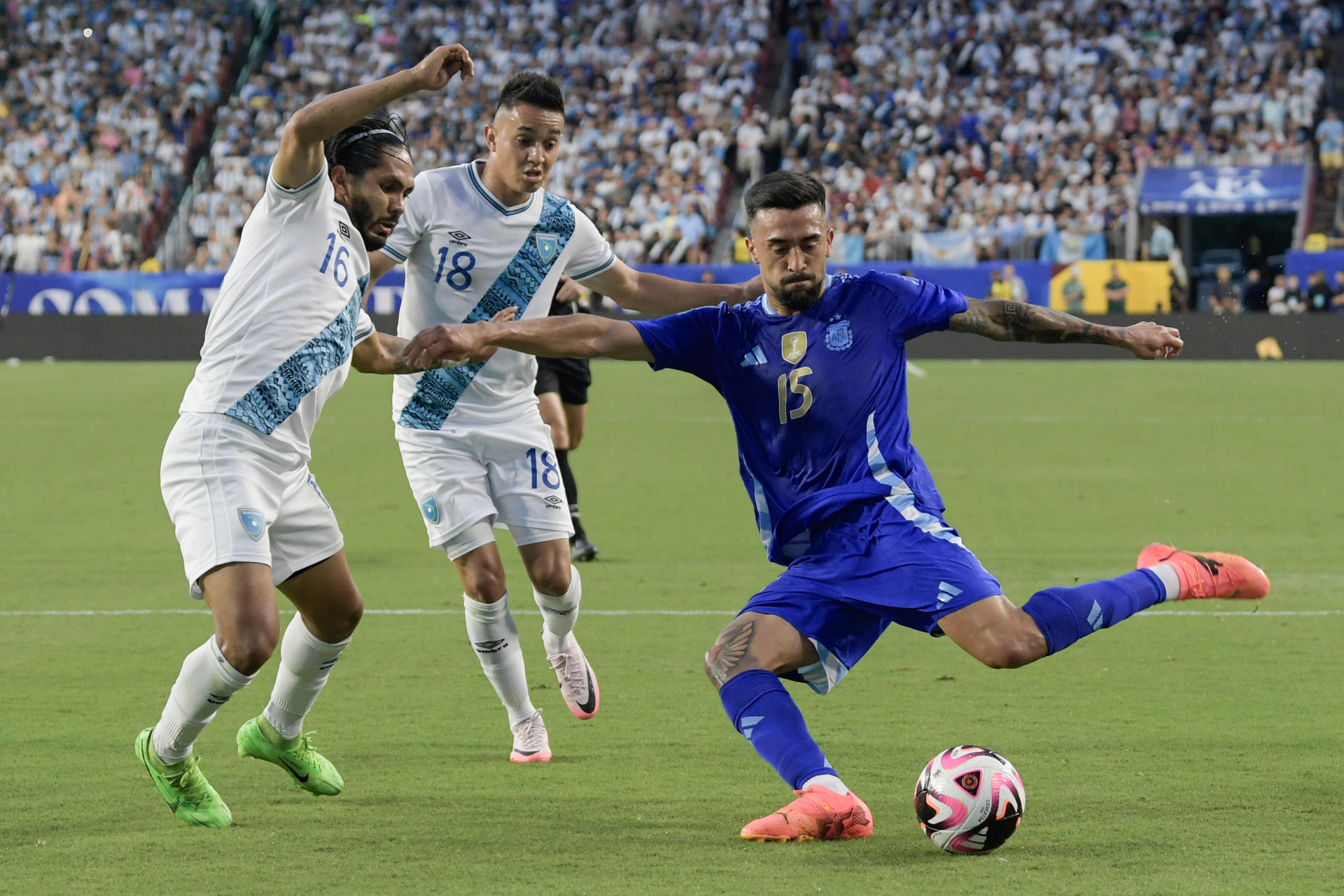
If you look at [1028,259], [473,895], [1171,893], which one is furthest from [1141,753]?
[1028,259]

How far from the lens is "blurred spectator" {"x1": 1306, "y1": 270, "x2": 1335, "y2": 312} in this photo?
25.3m

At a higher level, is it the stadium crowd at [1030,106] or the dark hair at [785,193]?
the dark hair at [785,193]

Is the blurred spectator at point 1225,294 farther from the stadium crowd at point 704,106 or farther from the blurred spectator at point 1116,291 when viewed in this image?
the stadium crowd at point 704,106

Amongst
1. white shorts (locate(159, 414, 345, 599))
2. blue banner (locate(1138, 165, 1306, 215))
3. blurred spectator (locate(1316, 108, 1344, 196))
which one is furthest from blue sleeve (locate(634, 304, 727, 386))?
blurred spectator (locate(1316, 108, 1344, 196))

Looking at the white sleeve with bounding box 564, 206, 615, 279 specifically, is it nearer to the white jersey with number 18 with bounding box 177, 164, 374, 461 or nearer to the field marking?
the white jersey with number 18 with bounding box 177, 164, 374, 461

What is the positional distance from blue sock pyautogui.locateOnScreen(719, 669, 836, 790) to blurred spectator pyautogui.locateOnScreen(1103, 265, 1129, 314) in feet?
75.0

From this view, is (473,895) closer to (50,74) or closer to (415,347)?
(415,347)

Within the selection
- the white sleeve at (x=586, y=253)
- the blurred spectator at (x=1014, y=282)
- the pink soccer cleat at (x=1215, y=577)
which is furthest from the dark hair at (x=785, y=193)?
the blurred spectator at (x=1014, y=282)

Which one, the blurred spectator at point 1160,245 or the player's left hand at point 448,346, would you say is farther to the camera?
the blurred spectator at point 1160,245

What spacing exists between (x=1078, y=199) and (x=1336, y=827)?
25580mm

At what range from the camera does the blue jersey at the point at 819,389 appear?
458cm

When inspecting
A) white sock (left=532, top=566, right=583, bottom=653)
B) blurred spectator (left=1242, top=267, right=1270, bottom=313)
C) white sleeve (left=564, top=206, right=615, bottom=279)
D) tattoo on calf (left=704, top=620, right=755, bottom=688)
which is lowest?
blurred spectator (left=1242, top=267, right=1270, bottom=313)

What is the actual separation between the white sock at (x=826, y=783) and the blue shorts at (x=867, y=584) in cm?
40

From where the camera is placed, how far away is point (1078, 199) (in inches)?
1130
